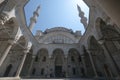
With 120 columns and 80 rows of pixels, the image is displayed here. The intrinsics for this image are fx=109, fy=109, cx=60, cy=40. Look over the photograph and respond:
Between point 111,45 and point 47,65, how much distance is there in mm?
13390

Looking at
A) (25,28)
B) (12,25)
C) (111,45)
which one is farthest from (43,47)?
(111,45)

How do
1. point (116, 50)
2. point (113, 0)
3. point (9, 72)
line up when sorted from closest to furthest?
point (113, 0)
point (116, 50)
point (9, 72)

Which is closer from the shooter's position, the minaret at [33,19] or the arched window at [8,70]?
the arched window at [8,70]

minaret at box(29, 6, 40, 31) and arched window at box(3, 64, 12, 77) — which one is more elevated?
minaret at box(29, 6, 40, 31)

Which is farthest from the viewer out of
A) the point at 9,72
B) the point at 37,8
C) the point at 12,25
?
the point at 37,8

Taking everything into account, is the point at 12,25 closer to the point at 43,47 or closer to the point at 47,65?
the point at 43,47

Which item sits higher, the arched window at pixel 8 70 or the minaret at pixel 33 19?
the minaret at pixel 33 19

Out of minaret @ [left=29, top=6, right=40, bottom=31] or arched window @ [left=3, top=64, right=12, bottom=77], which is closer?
arched window @ [left=3, top=64, right=12, bottom=77]

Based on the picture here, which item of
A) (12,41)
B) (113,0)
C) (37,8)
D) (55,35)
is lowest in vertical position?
(113,0)

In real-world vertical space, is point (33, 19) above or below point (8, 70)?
above

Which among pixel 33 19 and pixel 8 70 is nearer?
pixel 8 70

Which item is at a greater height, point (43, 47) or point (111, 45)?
point (43, 47)

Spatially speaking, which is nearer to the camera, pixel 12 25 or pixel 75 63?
pixel 12 25

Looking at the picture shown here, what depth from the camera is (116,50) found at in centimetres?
1706
